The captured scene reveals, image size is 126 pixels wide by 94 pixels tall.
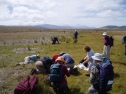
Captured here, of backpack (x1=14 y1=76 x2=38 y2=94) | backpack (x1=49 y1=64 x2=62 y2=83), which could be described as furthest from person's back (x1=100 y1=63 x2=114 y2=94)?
backpack (x1=14 y1=76 x2=38 y2=94)

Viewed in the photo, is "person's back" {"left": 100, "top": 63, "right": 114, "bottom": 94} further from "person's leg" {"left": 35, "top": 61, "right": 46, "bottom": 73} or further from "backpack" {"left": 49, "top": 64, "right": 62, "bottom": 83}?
"person's leg" {"left": 35, "top": 61, "right": 46, "bottom": 73}

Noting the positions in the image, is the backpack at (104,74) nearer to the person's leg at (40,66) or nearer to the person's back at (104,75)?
the person's back at (104,75)

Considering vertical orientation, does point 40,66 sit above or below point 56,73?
below

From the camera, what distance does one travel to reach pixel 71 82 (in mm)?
9570

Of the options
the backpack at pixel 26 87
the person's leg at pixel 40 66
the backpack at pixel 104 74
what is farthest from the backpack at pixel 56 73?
the person's leg at pixel 40 66

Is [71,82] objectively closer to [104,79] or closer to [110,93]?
[110,93]

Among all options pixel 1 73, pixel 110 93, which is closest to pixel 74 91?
pixel 110 93

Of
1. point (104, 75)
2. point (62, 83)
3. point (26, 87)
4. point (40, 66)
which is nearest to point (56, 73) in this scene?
point (62, 83)

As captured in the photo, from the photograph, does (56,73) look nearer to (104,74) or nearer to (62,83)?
(62,83)

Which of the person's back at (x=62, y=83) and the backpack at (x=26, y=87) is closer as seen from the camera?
the backpack at (x=26, y=87)

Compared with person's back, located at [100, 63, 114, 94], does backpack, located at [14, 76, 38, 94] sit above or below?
below

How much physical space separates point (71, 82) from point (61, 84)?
2.07 m

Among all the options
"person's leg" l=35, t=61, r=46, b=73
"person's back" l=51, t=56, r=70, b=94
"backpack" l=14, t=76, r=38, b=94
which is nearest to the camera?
"backpack" l=14, t=76, r=38, b=94

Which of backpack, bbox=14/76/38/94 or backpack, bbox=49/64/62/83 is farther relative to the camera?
backpack, bbox=14/76/38/94
